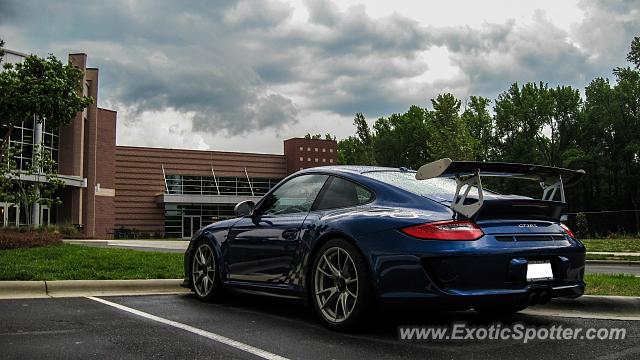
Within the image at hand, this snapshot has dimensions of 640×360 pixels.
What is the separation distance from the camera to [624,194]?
6288 cm

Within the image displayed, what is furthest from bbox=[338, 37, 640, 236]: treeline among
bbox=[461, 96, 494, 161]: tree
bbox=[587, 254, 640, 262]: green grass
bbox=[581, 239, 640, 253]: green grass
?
bbox=[587, 254, 640, 262]: green grass

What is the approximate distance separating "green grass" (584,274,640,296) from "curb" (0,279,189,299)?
489 centimetres

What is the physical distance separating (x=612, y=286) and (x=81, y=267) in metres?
7.15

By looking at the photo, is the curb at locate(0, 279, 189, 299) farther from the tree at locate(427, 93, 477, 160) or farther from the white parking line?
the tree at locate(427, 93, 477, 160)

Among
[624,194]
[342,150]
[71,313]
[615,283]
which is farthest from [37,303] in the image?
[342,150]

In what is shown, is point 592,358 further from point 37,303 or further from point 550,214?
point 37,303

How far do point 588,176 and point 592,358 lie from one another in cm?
6247

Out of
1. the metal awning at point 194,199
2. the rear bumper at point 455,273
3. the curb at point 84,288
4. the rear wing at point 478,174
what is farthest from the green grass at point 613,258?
the metal awning at point 194,199

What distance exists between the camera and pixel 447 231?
4.17 metres

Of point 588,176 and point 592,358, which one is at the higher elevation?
point 588,176

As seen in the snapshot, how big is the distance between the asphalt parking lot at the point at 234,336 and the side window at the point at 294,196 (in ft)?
2.94

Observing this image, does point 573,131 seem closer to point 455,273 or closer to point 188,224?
point 188,224

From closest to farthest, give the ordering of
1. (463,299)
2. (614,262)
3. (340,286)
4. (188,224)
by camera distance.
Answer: (463,299) → (340,286) → (614,262) → (188,224)

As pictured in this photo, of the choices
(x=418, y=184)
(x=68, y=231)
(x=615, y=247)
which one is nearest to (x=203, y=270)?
(x=418, y=184)
